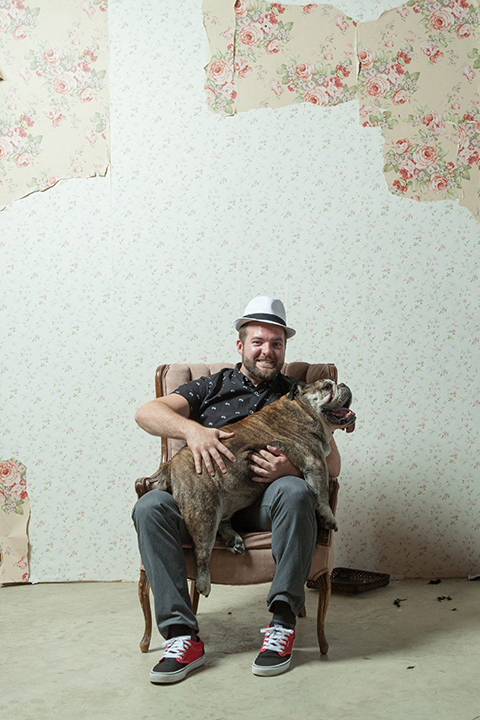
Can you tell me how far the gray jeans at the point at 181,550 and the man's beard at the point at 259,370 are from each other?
48cm

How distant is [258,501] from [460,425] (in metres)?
1.39

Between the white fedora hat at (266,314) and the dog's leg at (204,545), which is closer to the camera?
the dog's leg at (204,545)

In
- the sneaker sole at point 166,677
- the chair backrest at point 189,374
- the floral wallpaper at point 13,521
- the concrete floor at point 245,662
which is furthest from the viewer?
the floral wallpaper at point 13,521

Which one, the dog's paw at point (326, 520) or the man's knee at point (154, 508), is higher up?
the man's knee at point (154, 508)

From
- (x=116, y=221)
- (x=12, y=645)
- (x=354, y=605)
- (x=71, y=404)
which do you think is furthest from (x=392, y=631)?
(x=116, y=221)

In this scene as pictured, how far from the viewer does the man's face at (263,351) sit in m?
2.25

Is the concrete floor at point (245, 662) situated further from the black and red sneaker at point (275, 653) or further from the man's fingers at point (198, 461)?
the man's fingers at point (198, 461)

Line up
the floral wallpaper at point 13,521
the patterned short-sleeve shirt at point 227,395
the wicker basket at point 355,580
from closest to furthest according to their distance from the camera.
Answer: the patterned short-sleeve shirt at point 227,395 < the wicker basket at point 355,580 < the floral wallpaper at point 13,521

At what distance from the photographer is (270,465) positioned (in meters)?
1.95

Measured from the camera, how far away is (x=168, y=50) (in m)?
2.94

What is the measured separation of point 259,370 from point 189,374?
38cm

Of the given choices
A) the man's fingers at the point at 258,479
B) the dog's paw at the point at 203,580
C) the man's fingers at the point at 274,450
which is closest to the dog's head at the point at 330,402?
the man's fingers at the point at 274,450

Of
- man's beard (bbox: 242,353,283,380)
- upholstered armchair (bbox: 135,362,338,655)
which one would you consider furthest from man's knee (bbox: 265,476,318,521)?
man's beard (bbox: 242,353,283,380)

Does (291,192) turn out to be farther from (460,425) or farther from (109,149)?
(460,425)
